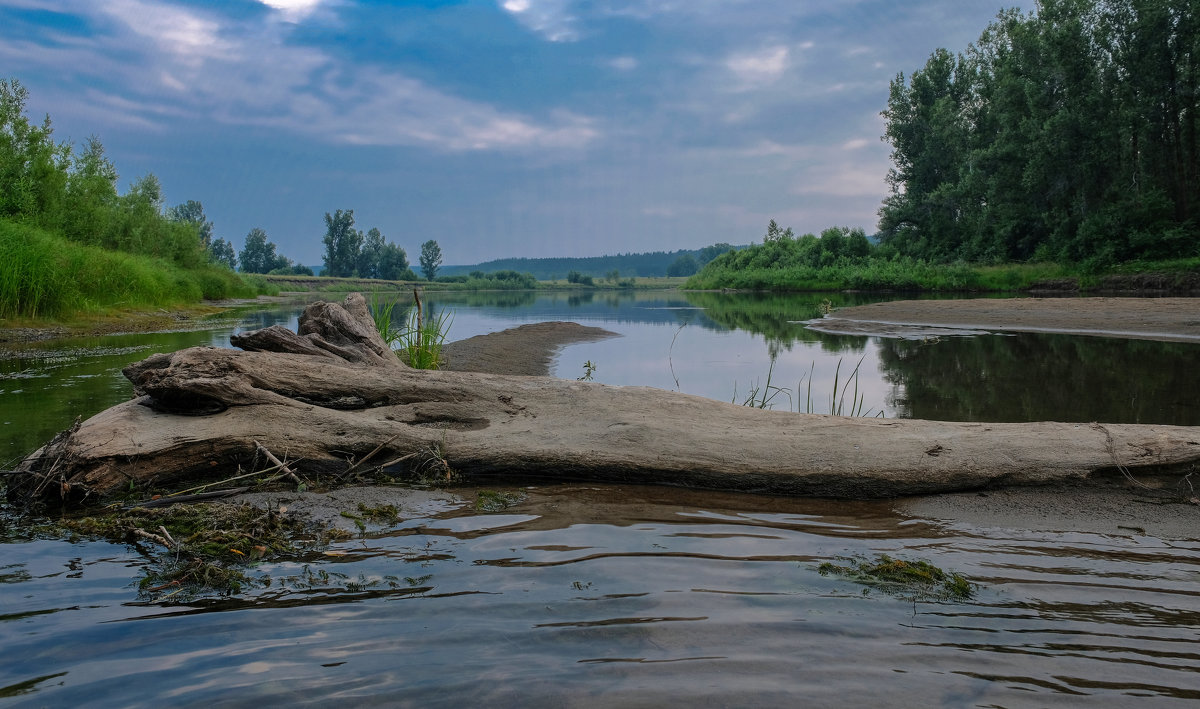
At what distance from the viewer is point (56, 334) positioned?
637 inches

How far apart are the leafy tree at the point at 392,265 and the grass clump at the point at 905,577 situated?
449 ft

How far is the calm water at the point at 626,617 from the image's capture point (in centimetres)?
235

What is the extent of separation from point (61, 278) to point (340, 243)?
118812 millimetres

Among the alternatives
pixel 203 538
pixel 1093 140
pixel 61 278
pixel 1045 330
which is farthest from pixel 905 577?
pixel 1093 140

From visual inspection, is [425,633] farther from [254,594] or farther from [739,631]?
[739,631]

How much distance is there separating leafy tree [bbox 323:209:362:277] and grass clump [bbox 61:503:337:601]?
135 metres

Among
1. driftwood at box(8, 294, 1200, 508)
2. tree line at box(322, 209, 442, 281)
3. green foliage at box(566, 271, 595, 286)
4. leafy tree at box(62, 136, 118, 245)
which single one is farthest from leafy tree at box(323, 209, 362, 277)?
driftwood at box(8, 294, 1200, 508)

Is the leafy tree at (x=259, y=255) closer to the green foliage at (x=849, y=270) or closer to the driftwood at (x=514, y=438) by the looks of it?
the green foliage at (x=849, y=270)

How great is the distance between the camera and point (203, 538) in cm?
374

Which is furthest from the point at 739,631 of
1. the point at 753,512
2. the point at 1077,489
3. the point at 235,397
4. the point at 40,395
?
the point at 40,395

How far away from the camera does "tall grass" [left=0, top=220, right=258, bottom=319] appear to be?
637 inches

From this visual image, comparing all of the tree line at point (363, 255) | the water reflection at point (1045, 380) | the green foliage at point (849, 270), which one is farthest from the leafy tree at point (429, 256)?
the water reflection at point (1045, 380)

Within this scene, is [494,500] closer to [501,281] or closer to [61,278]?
[61,278]

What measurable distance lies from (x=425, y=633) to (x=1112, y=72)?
4462 centimetres
